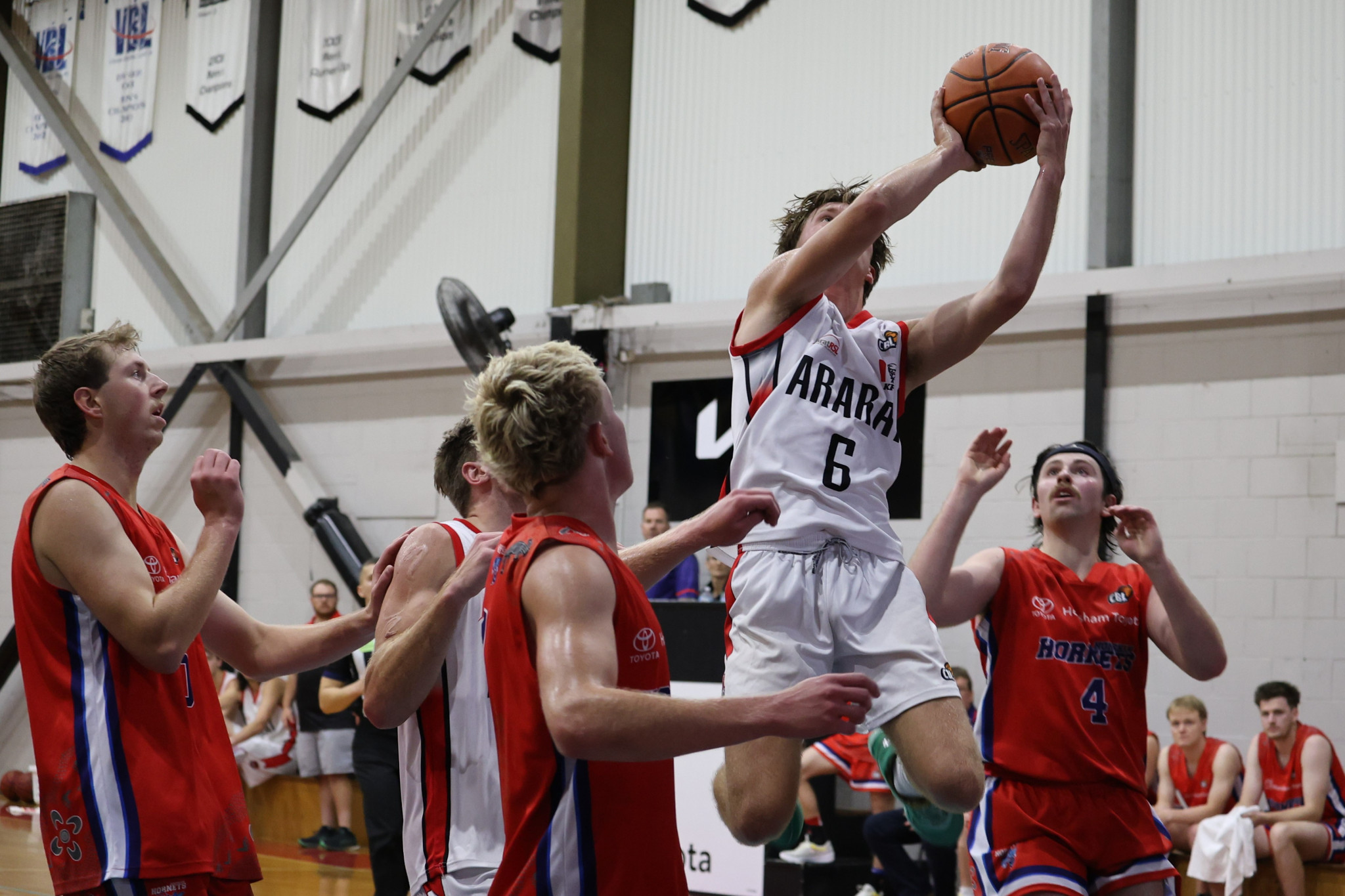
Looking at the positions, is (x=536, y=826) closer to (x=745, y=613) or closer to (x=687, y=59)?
(x=745, y=613)

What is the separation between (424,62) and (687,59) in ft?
8.81

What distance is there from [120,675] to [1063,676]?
8.49ft

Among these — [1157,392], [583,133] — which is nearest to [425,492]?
[583,133]

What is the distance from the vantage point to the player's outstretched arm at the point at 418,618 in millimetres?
2773

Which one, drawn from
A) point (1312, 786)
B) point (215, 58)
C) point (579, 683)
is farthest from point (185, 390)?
point (579, 683)

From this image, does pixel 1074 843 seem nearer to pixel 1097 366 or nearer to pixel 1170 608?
pixel 1170 608

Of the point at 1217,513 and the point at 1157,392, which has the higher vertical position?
the point at 1157,392

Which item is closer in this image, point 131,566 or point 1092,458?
point 131,566

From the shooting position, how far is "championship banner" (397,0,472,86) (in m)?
12.3

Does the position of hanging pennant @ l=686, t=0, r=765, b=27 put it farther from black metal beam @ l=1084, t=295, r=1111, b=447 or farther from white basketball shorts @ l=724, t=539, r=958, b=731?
white basketball shorts @ l=724, t=539, r=958, b=731

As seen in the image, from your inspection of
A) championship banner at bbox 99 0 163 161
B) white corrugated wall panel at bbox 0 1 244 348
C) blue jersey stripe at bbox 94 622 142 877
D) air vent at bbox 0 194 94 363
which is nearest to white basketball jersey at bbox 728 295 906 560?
blue jersey stripe at bbox 94 622 142 877

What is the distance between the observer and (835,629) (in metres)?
3.35

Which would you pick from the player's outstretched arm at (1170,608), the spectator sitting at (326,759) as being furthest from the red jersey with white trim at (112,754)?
the spectator sitting at (326,759)

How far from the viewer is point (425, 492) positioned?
11820mm
